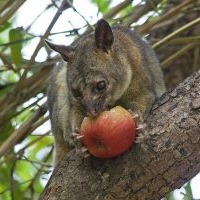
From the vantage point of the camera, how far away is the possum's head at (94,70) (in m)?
3.71

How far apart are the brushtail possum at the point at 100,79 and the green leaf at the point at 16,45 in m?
0.36

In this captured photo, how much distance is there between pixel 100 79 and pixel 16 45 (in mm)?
1168

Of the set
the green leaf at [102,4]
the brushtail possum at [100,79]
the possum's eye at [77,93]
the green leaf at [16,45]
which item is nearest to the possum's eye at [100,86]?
the brushtail possum at [100,79]

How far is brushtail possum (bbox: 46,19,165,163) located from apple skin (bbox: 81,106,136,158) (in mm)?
113

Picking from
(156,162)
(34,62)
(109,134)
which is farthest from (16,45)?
(156,162)

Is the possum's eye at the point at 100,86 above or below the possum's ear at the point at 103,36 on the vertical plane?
below

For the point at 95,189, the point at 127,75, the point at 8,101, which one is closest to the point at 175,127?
the point at 95,189

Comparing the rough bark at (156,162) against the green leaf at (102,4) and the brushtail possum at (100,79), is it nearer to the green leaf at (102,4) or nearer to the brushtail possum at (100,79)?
the brushtail possum at (100,79)

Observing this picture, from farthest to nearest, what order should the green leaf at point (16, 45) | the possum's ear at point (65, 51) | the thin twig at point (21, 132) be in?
the green leaf at point (16, 45) < the thin twig at point (21, 132) < the possum's ear at point (65, 51)

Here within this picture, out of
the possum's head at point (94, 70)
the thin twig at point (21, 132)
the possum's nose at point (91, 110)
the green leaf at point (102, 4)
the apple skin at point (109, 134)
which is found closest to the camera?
the apple skin at point (109, 134)

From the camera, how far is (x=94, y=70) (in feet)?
12.7

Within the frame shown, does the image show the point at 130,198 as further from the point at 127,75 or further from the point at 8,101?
the point at 8,101

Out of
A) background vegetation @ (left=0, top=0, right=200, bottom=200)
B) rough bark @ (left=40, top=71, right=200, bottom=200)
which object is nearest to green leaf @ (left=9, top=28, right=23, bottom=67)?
background vegetation @ (left=0, top=0, right=200, bottom=200)

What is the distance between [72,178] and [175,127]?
0.63 meters
